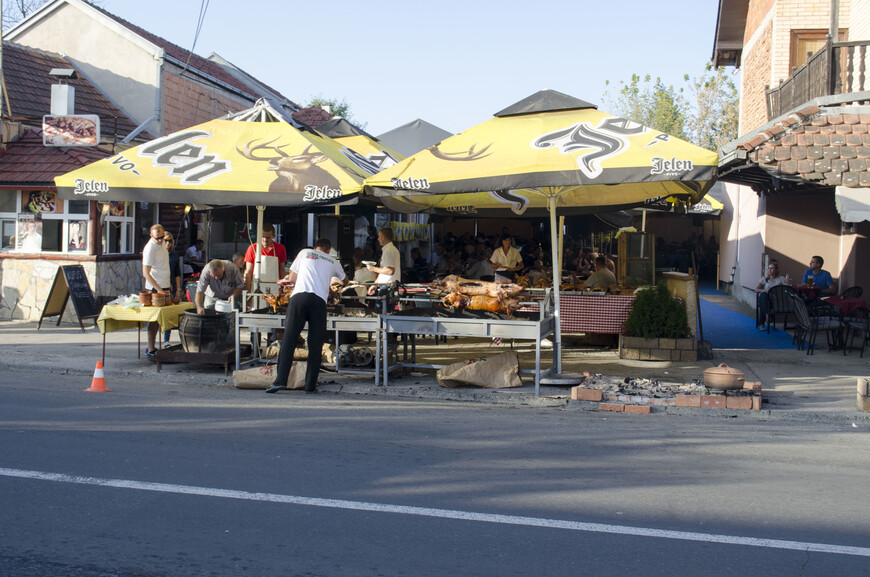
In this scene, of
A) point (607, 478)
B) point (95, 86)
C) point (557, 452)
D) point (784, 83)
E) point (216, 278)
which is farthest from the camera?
point (95, 86)

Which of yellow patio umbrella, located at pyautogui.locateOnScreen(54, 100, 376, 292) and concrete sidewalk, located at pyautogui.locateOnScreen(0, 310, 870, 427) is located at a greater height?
yellow patio umbrella, located at pyautogui.locateOnScreen(54, 100, 376, 292)

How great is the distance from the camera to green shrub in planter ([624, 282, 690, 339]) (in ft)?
38.2

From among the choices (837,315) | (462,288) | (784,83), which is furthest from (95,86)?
(837,315)

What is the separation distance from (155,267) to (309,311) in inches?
126

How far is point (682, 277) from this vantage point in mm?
12898

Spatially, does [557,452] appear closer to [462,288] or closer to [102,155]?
[462,288]

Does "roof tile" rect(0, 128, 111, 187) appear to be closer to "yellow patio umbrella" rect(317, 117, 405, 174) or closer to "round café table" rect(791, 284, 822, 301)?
"yellow patio umbrella" rect(317, 117, 405, 174)

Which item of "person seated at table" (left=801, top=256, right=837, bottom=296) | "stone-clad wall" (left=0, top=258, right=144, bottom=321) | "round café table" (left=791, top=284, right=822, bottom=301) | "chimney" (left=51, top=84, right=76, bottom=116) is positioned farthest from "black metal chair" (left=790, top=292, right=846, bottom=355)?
"chimney" (left=51, top=84, right=76, bottom=116)

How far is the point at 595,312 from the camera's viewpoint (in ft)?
40.2

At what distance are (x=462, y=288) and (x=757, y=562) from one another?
19.6 feet

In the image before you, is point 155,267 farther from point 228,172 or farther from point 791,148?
point 791,148

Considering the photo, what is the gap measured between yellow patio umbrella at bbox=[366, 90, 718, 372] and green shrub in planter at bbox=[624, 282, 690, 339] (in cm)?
176

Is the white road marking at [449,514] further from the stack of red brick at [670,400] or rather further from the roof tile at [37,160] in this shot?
the roof tile at [37,160]

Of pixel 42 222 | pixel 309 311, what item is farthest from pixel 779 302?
pixel 42 222
